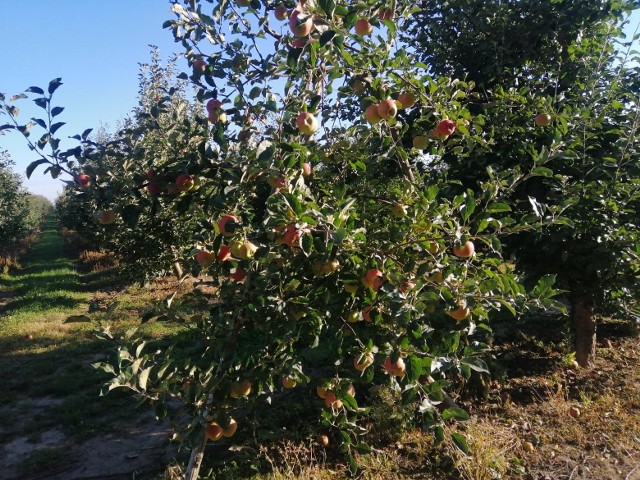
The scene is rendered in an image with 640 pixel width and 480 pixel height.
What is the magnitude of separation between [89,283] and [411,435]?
11.8 metres

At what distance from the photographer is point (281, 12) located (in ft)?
7.21

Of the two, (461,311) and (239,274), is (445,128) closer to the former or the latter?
(461,311)

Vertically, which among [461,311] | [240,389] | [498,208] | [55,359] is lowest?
[55,359]

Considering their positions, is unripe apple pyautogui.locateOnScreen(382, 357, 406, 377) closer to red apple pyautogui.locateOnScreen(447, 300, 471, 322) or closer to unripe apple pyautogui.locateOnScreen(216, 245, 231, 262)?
red apple pyautogui.locateOnScreen(447, 300, 471, 322)

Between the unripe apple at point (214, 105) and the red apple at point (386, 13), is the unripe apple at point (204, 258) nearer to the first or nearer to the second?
the unripe apple at point (214, 105)

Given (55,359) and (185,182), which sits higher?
(185,182)

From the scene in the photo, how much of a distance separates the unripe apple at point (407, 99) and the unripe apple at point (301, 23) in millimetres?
742

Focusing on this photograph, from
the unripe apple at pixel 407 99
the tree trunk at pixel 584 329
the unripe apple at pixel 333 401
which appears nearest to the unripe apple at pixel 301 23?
the unripe apple at pixel 407 99

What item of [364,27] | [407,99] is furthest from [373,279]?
[364,27]

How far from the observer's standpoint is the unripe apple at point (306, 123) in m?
1.94

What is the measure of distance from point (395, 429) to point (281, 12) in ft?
9.48

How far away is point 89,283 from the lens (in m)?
12.8

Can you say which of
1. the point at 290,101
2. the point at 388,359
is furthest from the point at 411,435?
the point at 290,101

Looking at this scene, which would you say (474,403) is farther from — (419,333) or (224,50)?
(224,50)
